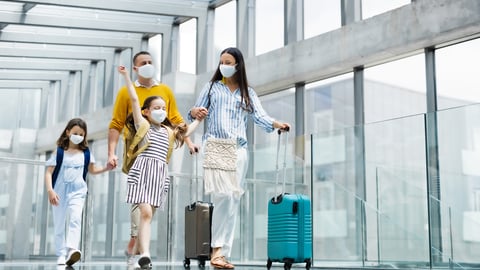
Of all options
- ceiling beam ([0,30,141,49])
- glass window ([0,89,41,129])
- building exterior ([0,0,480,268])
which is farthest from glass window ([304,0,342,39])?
glass window ([0,89,41,129])

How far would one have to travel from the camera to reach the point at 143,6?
38.7ft

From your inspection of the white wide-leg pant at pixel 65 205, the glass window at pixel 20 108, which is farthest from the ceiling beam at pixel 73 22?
the white wide-leg pant at pixel 65 205

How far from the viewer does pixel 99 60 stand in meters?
16.0

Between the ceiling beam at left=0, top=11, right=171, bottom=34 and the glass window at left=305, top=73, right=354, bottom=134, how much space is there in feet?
12.6

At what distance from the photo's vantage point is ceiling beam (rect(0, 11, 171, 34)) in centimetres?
1191

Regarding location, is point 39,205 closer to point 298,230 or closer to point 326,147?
point 326,147

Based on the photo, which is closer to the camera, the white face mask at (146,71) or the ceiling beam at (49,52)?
the white face mask at (146,71)

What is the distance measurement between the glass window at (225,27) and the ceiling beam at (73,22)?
1254 mm

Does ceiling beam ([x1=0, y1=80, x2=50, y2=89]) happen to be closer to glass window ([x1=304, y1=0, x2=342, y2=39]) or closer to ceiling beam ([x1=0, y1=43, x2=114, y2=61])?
ceiling beam ([x1=0, y1=43, x2=114, y2=61])

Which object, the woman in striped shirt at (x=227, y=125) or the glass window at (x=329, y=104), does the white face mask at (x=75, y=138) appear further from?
the glass window at (x=329, y=104)

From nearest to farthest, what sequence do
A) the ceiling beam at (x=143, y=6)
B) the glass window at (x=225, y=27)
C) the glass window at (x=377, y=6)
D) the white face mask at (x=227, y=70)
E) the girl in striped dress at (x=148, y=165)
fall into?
the girl in striped dress at (x=148, y=165)
the white face mask at (x=227, y=70)
the glass window at (x=377, y=6)
the ceiling beam at (x=143, y=6)
the glass window at (x=225, y=27)

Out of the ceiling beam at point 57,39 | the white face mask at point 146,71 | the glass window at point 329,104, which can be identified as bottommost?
the white face mask at point 146,71

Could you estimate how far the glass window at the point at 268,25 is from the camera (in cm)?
1157

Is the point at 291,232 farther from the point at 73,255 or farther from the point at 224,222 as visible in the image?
the point at 73,255
